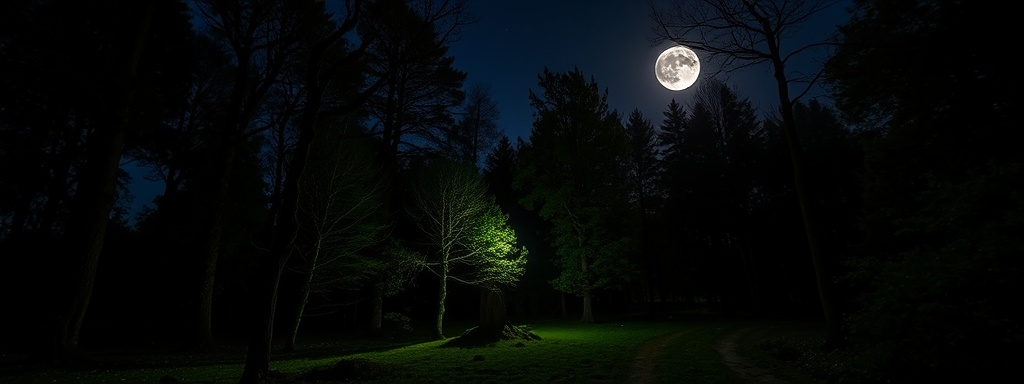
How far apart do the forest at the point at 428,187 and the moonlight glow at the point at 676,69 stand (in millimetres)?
1205

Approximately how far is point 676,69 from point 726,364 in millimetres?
10031

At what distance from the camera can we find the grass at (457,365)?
901cm

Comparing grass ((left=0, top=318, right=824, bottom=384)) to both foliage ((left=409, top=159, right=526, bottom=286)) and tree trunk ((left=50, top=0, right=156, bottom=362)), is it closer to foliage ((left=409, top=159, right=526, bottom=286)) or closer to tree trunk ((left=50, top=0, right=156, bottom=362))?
tree trunk ((left=50, top=0, right=156, bottom=362))

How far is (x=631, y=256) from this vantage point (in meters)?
27.7

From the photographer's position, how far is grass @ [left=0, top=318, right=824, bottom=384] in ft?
29.6

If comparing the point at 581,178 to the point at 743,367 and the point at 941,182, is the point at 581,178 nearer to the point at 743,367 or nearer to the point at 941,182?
the point at 743,367

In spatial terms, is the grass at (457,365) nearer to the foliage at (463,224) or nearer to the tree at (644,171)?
the foliage at (463,224)

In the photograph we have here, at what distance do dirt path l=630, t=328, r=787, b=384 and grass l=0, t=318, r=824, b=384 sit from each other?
8.0 inches

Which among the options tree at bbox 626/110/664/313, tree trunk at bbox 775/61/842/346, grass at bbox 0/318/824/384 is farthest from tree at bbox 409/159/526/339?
tree at bbox 626/110/664/313

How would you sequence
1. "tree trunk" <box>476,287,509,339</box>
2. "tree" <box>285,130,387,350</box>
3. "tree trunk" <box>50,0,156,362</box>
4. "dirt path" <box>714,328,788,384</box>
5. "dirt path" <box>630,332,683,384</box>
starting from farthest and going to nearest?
"tree trunk" <box>476,287,509,339</box> → "tree" <box>285,130,387,350</box> → "tree trunk" <box>50,0,156,362</box> → "dirt path" <box>630,332,683,384</box> → "dirt path" <box>714,328,788,384</box>

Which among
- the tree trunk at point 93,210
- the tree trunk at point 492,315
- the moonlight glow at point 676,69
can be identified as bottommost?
the tree trunk at point 492,315

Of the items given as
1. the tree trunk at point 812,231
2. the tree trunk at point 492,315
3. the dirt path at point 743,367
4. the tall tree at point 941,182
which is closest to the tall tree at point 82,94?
the tree trunk at point 492,315

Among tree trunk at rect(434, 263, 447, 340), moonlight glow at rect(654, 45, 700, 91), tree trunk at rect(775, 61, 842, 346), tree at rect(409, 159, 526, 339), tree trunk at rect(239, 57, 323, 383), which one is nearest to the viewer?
tree trunk at rect(239, 57, 323, 383)

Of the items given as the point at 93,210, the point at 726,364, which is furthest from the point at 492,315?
the point at 93,210
